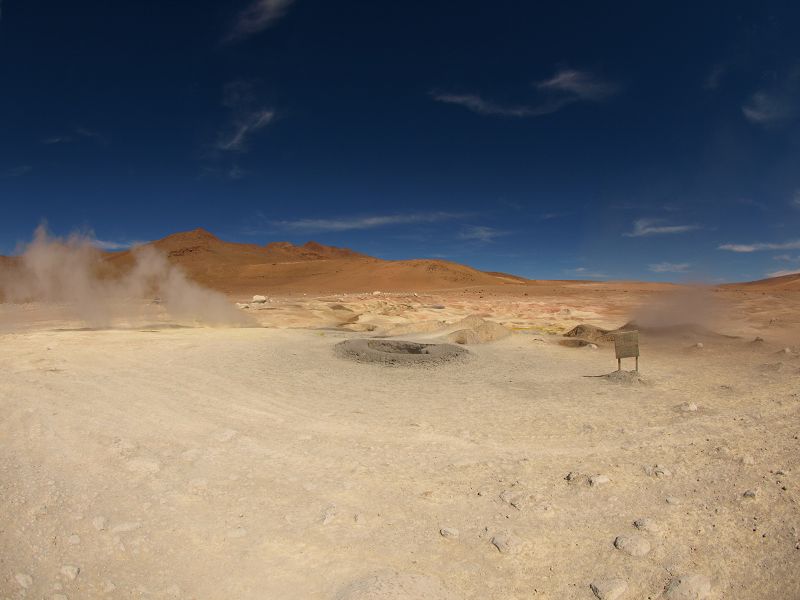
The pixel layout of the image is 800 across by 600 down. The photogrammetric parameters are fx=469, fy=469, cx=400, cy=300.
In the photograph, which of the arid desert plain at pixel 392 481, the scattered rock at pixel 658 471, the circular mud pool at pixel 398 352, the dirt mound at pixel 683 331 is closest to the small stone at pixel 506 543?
the arid desert plain at pixel 392 481

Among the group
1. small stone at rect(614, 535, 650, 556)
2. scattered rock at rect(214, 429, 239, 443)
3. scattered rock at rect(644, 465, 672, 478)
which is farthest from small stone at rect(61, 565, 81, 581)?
scattered rock at rect(644, 465, 672, 478)

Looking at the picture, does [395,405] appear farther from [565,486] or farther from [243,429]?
[565,486]

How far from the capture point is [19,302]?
23.1m

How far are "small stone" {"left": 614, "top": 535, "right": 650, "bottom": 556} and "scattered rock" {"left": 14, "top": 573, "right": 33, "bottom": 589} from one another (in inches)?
146

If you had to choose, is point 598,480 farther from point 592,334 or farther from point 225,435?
point 592,334

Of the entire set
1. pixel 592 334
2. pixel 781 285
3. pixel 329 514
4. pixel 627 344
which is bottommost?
pixel 329 514

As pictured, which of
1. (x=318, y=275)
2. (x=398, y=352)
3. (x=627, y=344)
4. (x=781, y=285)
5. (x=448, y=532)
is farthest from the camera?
(x=318, y=275)

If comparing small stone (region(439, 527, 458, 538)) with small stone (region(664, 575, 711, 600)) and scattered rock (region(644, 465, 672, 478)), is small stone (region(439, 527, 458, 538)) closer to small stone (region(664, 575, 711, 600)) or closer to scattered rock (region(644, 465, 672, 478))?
small stone (region(664, 575, 711, 600))

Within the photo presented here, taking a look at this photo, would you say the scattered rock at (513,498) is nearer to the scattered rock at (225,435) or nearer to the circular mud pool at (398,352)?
the scattered rock at (225,435)

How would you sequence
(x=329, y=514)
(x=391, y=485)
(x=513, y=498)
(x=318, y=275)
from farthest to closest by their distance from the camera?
(x=318, y=275), (x=391, y=485), (x=513, y=498), (x=329, y=514)

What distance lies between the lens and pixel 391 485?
4.20 metres

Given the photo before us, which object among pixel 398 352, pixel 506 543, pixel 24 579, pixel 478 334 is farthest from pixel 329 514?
pixel 478 334

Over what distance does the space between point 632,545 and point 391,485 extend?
1937 millimetres

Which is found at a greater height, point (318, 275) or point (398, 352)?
point (318, 275)
